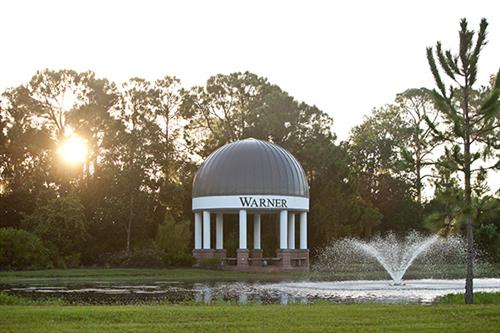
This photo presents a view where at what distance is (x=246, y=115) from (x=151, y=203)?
515 inches

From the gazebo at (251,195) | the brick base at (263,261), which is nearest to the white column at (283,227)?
the gazebo at (251,195)

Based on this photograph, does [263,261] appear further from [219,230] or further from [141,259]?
[141,259]

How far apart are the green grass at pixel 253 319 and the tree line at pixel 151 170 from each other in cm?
3182

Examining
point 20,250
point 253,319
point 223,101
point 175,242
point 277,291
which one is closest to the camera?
point 253,319

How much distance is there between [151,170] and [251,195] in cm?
1254

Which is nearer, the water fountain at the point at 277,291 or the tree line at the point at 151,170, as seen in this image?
the water fountain at the point at 277,291

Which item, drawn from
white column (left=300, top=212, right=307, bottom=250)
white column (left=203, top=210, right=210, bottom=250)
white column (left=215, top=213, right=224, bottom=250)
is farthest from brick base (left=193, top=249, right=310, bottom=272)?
white column (left=215, top=213, right=224, bottom=250)

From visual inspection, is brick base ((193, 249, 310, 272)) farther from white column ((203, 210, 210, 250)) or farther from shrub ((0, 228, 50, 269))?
shrub ((0, 228, 50, 269))

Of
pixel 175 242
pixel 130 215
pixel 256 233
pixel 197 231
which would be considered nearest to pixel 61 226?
pixel 130 215

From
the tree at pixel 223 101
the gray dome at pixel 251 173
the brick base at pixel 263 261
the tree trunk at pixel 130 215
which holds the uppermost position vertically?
the tree at pixel 223 101

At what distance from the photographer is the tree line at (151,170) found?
59844mm

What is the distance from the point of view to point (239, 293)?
34531 mm

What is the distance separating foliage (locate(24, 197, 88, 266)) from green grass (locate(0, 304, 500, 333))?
35479mm

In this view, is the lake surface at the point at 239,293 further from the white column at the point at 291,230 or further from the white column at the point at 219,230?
the white column at the point at 219,230
